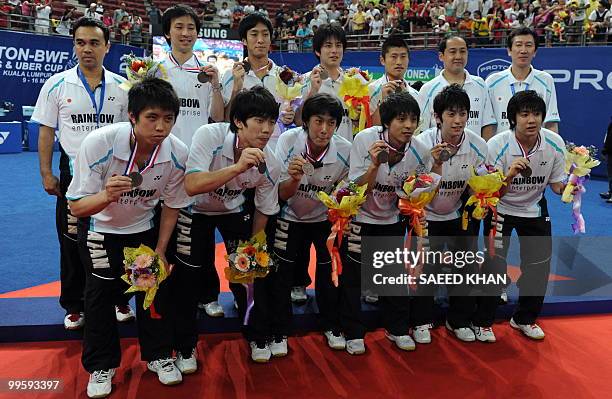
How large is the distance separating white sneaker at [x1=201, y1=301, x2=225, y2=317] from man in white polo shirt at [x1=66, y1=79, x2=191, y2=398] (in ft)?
1.77

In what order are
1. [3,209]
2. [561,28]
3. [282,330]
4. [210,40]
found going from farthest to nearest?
[210,40] → [561,28] → [3,209] → [282,330]

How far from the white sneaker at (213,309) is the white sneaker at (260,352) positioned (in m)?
0.38

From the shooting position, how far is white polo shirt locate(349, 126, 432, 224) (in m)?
3.15

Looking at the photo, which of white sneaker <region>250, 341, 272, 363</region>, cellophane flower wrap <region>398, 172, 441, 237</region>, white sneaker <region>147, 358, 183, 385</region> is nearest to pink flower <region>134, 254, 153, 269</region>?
white sneaker <region>147, 358, 183, 385</region>

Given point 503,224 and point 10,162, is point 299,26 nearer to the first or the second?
point 10,162

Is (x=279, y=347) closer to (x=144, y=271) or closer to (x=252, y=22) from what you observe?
(x=144, y=271)

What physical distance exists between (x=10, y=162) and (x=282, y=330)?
10.1 m

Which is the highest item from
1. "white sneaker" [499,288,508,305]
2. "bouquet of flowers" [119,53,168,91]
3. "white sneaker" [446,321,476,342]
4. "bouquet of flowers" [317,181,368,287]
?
"bouquet of flowers" [119,53,168,91]

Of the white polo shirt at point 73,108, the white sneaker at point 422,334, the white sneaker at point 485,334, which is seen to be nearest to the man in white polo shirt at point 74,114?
the white polo shirt at point 73,108

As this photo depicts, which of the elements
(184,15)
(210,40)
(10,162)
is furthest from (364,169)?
(210,40)

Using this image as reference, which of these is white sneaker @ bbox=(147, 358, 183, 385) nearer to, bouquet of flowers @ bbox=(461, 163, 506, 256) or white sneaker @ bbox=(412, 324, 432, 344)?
white sneaker @ bbox=(412, 324, 432, 344)

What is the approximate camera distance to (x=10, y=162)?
1127 centimetres

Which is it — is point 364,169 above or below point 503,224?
above

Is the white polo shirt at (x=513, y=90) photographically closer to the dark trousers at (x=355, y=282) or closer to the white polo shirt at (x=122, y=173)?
the dark trousers at (x=355, y=282)
